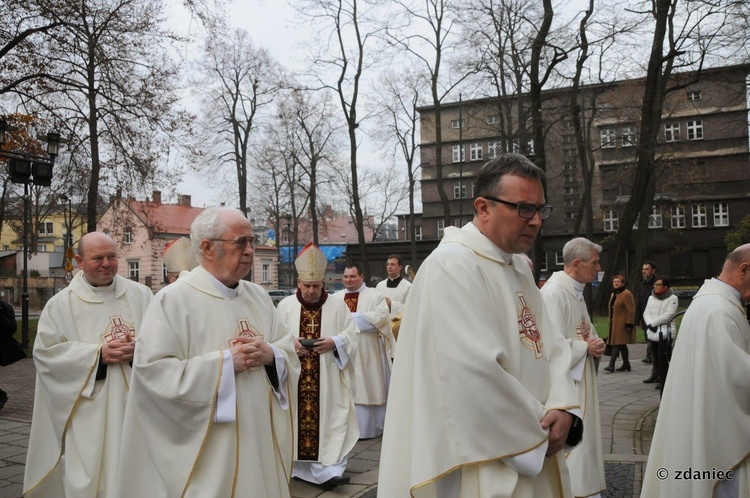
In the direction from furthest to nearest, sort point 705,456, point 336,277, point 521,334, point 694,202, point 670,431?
point 336,277 → point 694,202 → point 670,431 → point 705,456 → point 521,334

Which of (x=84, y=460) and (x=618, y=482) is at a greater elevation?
(x=84, y=460)

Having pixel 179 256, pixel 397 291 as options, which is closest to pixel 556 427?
pixel 179 256

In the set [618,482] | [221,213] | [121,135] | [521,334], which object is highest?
[121,135]

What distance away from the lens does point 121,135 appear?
56.5 ft

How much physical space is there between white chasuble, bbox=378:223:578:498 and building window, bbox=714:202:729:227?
46.1 m

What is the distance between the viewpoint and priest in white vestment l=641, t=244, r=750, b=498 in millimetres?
3869

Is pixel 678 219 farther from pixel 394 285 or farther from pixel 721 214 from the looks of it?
pixel 394 285

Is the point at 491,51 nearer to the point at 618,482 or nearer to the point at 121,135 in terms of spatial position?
the point at 121,135

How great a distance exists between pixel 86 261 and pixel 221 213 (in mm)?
1950

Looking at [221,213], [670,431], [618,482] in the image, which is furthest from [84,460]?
[618,482]

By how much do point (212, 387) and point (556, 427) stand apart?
67.7 inches

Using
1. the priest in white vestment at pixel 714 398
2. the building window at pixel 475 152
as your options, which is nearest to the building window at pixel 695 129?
the building window at pixel 475 152

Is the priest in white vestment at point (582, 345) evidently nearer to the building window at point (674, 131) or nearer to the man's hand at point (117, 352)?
the man's hand at point (117, 352)

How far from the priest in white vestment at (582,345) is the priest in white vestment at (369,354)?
3386 millimetres
